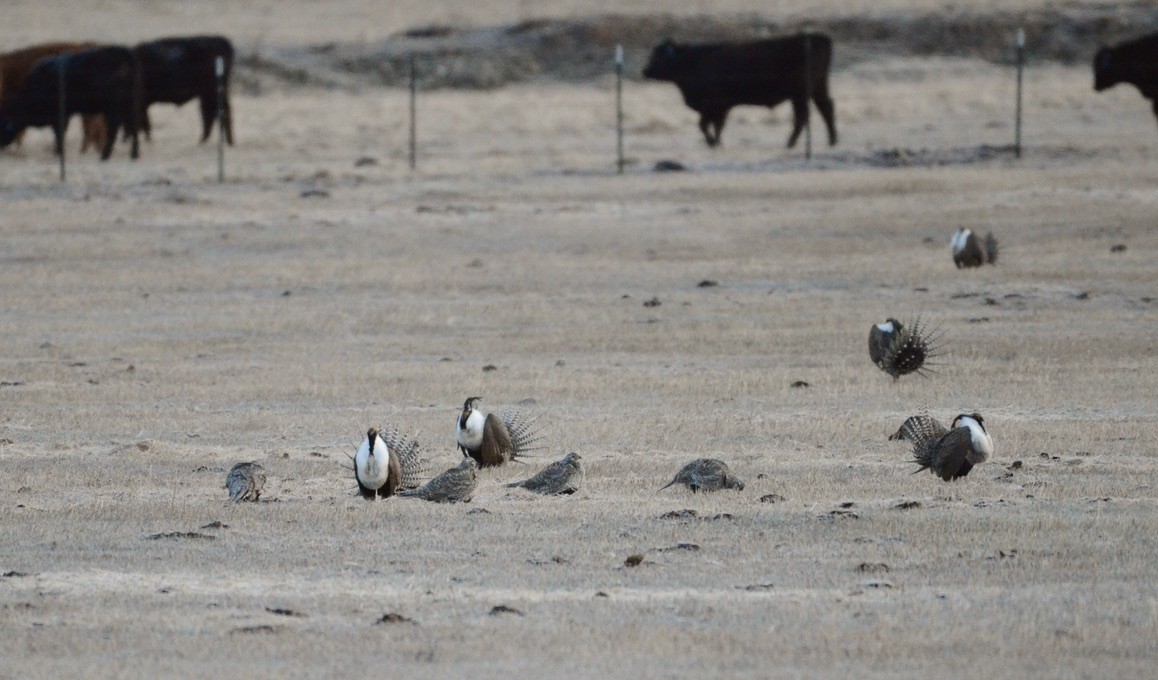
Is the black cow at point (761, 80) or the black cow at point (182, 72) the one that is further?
the black cow at point (182, 72)

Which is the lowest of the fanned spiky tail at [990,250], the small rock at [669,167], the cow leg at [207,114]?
the fanned spiky tail at [990,250]

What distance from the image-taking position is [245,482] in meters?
9.51

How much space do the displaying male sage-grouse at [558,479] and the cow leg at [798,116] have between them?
22.7 meters

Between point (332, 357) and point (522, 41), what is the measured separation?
43.3 metres

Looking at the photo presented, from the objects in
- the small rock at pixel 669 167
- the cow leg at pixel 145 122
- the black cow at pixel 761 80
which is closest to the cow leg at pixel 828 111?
the black cow at pixel 761 80

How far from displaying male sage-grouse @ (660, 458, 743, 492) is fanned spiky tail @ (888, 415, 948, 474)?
3.20 ft

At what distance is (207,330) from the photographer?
55.8 feet

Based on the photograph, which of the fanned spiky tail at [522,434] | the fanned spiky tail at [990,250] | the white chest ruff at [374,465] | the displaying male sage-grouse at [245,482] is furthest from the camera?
the fanned spiky tail at [990,250]

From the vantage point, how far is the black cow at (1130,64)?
35719 mm

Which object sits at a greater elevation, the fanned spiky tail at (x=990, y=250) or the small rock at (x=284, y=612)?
the fanned spiky tail at (x=990, y=250)

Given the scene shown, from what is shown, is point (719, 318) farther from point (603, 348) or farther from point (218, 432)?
point (218, 432)

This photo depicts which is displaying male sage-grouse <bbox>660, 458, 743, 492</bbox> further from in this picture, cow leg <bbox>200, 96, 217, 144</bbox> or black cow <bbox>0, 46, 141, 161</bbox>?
cow leg <bbox>200, 96, 217, 144</bbox>

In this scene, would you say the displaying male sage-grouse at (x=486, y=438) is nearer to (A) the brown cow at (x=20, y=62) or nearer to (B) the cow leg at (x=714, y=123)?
(B) the cow leg at (x=714, y=123)

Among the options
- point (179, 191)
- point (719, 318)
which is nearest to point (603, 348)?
point (719, 318)
